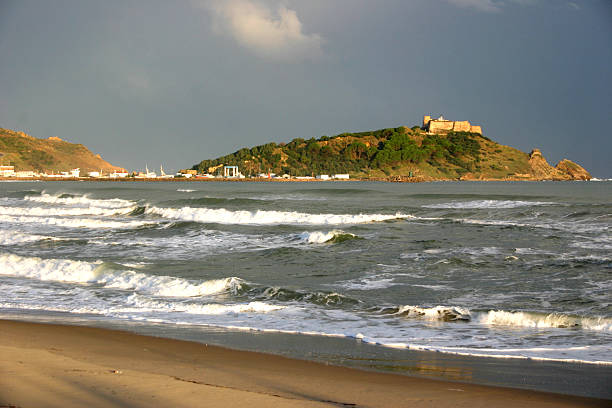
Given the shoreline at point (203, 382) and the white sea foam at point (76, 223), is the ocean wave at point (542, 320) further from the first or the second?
the white sea foam at point (76, 223)

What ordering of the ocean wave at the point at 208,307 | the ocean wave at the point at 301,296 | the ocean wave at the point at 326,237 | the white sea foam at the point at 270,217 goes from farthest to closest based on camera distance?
1. the white sea foam at the point at 270,217
2. the ocean wave at the point at 326,237
3. the ocean wave at the point at 301,296
4. the ocean wave at the point at 208,307

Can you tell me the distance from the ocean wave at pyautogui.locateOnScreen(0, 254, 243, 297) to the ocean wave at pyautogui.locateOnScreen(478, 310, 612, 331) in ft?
16.6

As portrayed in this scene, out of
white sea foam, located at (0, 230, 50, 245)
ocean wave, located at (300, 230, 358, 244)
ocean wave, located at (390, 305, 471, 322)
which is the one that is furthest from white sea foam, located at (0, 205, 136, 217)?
ocean wave, located at (390, 305, 471, 322)

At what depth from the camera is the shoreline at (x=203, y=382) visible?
469cm

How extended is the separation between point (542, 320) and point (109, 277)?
30.7 ft

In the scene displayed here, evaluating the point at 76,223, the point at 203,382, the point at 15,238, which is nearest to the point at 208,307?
the point at 203,382

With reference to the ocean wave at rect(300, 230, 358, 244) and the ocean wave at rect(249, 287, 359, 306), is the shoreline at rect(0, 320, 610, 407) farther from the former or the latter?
the ocean wave at rect(300, 230, 358, 244)

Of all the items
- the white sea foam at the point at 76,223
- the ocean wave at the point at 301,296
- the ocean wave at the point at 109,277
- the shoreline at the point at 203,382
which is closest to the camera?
the shoreline at the point at 203,382

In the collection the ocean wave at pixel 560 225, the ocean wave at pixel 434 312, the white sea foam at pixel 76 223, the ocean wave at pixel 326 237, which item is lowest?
the white sea foam at pixel 76 223

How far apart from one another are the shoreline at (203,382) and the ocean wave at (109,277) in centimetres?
410

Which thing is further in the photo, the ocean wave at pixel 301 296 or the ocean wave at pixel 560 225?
the ocean wave at pixel 560 225

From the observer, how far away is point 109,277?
1245 cm

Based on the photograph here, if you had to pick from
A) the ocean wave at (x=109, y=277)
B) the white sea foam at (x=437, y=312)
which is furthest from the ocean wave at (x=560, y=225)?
the ocean wave at (x=109, y=277)

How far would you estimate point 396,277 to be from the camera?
1227cm
